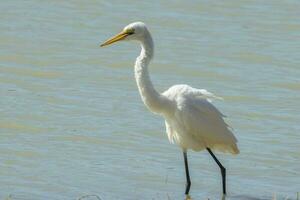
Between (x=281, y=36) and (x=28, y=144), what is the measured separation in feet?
19.8

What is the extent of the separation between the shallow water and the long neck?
885 millimetres

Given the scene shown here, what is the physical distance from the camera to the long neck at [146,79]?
8312 millimetres

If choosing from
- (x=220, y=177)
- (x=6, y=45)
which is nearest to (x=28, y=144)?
(x=220, y=177)

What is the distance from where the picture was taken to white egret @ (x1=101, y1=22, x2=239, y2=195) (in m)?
8.38

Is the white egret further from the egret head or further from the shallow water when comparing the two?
the shallow water

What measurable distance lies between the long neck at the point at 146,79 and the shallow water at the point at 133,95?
0.89 metres

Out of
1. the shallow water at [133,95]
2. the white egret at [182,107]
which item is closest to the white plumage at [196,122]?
the white egret at [182,107]

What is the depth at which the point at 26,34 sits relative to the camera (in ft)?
47.1

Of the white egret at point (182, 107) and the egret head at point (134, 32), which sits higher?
the egret head at point (134, 32)

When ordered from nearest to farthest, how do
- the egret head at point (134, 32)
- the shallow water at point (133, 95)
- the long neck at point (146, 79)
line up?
the long neck at point (146, 79), the egret head at point (134, 32), the shallow water at point (133, 95)

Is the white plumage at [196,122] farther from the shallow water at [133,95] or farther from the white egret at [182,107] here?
the shallow water at [133,95]

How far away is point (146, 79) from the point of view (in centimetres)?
833

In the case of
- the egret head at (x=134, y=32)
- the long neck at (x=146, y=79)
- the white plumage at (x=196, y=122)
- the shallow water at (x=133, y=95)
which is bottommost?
the shallow water at (x=133, y=95)

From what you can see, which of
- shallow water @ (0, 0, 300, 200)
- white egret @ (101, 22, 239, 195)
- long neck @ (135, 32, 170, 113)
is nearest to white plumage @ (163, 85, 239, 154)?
white egret @ (101, 22, 239, 195)
